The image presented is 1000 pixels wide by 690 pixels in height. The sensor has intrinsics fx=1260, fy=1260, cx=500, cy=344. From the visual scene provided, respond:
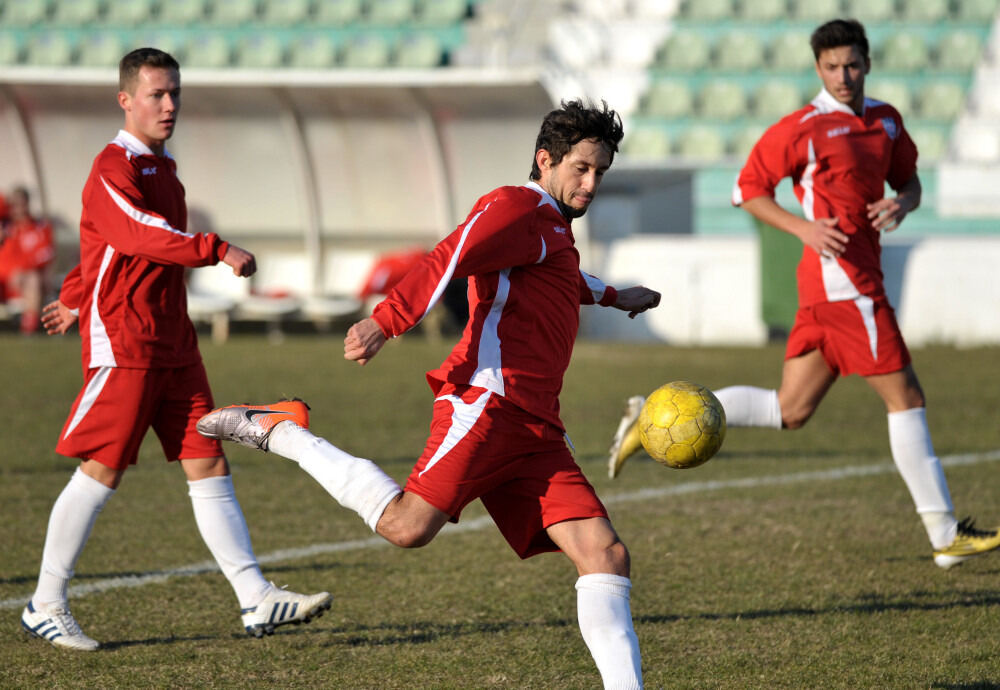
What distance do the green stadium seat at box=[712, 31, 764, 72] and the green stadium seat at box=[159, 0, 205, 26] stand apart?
9825 millimetres

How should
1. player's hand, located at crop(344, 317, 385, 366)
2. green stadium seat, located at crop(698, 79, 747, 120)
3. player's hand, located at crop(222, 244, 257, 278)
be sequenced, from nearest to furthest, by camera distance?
player's hand, located at crop(344, 317, 385, 366) → player's hand, located at crop(222, 244, 257, 278) → green stadium seat, located at crop(698, 79, 747, 120)

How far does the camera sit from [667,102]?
23.0m

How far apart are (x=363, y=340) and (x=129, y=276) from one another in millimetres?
1490

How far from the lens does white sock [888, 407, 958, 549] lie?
5.09 metres

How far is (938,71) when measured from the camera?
76.6 ft

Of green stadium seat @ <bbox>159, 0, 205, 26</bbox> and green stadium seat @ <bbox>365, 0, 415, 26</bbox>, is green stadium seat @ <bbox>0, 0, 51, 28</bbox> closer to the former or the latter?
green stadium seat @ <bbox>159, 0, 205, 26</bbox>

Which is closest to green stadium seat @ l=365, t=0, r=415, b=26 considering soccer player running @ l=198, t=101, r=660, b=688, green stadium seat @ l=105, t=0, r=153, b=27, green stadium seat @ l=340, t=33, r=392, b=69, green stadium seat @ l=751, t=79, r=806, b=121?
green stadium seat @ l=340, t=33, r=392, b=69

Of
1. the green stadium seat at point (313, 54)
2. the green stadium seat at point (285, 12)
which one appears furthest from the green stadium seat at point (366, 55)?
the green stadium seat at point (285, 12)

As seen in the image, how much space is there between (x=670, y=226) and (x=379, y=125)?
6014 millimetres

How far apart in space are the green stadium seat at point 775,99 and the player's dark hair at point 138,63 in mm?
19372

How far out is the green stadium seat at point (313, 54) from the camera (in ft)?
73.8

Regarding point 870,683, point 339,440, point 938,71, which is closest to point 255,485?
point 339,440

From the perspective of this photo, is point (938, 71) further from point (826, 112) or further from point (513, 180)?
point (826, 112)

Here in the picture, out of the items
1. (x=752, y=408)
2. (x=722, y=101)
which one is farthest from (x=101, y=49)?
(x=752, y=408)
